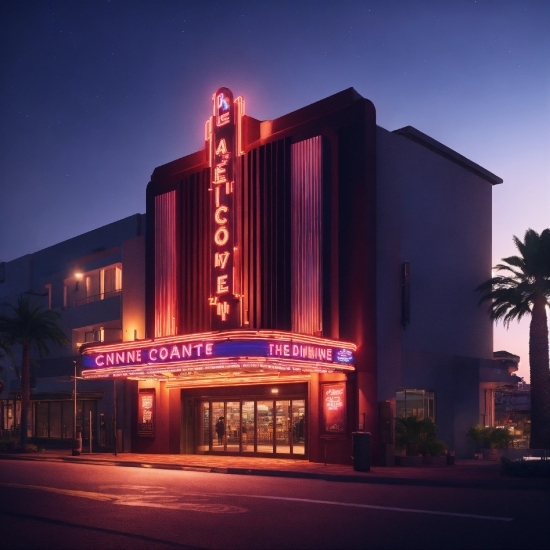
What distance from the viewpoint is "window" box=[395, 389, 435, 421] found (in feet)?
100

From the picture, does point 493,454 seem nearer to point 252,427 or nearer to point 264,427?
point 264,427

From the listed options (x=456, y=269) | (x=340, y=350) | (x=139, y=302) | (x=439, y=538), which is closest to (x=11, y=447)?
(x=139, y=302)

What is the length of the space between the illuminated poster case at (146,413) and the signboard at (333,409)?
33.1 feet

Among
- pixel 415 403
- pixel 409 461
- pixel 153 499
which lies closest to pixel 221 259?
pixel 415 403

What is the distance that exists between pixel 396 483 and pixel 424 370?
10545 mm

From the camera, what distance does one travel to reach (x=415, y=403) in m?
31.5

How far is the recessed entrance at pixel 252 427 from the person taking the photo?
99.8 ft

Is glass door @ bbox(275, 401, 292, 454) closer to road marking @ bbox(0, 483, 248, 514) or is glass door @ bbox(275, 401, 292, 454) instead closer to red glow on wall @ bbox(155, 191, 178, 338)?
red glow on wall @ bbox(155, 191, 178, 338)

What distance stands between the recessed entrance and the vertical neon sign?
4168 millimetres

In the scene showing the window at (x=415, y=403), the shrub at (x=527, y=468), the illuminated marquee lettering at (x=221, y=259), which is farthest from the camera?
the window at (x=415, y=403)

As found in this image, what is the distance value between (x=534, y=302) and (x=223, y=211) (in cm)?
1357

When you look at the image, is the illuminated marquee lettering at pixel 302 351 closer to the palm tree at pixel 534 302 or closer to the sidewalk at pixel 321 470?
the sidewalk at pixel 321 470

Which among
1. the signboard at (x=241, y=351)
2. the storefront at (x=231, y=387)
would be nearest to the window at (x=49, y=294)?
the storefront at (x=231, y=387)

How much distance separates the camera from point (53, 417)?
5053cm
